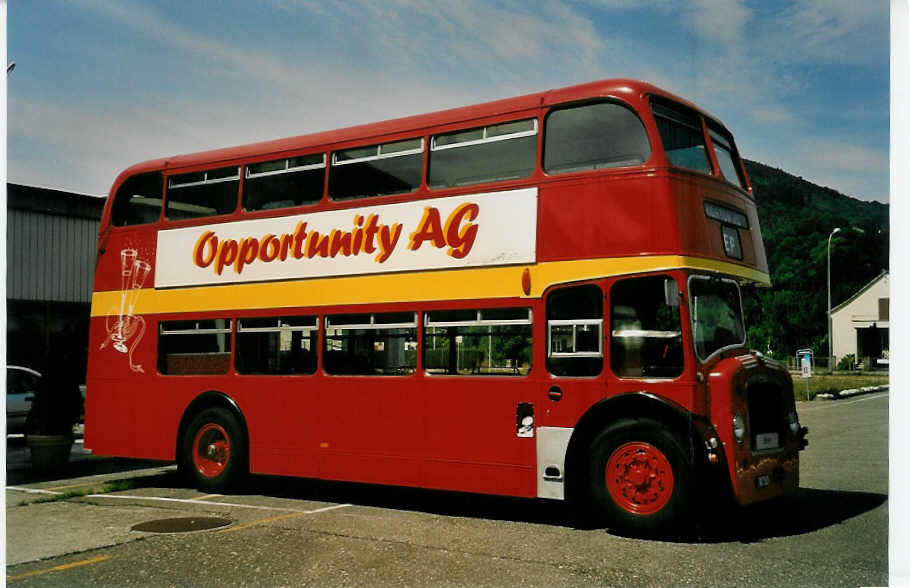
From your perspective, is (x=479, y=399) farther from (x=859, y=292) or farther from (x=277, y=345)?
(x=859, y=292)

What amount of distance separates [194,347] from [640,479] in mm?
5990

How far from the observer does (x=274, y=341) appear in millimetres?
10391

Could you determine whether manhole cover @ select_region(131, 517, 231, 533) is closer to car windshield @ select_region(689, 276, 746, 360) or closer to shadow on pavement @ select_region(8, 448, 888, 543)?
shadow on pavement @ select_region(8, 448, 888, 543)

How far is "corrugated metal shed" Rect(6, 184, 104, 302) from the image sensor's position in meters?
17.6

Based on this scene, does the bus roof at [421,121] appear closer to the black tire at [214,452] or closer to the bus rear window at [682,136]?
the bus rear window at [682,136]

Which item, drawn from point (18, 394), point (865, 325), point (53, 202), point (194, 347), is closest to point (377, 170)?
point (194, 347)

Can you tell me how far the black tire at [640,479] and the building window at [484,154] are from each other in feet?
8.74

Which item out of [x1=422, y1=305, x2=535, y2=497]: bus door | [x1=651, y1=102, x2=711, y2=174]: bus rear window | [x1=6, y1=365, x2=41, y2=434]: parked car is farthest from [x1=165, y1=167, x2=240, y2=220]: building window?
[x1=6, y1=365, x2=41, y2=434]: parked car

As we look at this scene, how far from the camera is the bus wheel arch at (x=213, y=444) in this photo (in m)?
10.5

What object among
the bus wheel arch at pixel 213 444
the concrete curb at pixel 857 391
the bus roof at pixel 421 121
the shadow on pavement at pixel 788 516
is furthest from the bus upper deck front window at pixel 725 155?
the bus wheel arch at pixel 213 444

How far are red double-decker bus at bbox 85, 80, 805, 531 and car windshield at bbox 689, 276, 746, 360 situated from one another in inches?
1.1
